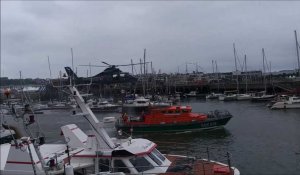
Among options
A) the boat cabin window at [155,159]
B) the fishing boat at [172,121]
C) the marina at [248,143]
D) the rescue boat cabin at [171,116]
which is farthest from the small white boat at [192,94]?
the boat cabin window at [155,159]

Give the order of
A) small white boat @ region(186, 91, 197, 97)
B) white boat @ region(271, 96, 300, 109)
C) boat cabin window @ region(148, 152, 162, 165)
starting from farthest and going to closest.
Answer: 1. small white boat @ region(186, 91, 197, 97)
2. white boat @ region(271, 96, 300, 109)
3. boat cabin window @ region(148, 152, 162, 165)

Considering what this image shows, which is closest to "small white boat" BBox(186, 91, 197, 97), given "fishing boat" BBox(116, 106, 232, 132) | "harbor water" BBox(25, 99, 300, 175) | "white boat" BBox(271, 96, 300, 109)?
"white boat" BBox(271, 96, 300, 109)

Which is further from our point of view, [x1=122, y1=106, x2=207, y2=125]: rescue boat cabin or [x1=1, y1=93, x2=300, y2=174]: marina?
[x1=122, y1=106, x2=207, y2=125]: rescue boat cabin

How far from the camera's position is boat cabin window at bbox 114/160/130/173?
44.0 ft

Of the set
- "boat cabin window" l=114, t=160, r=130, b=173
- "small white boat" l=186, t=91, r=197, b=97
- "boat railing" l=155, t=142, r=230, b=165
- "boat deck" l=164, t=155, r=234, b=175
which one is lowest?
"boat railing" l=155, t=142, r=230, b=165

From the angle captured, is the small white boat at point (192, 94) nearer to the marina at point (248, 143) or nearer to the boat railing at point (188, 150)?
the marina at point (248, 143)

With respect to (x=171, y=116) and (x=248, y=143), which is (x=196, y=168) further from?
(x=171, y=116)

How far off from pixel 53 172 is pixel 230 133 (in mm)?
24050

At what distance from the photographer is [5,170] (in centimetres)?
1328

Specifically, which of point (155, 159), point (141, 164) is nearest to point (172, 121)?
point (155, 159)

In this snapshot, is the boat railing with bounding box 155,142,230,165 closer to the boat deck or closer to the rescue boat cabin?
the rescue boat cabin

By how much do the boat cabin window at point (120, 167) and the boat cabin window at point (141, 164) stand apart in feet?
0.98

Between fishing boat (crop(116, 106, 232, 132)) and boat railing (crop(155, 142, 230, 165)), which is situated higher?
fishing boat (crop(116, 106, 232, 132))

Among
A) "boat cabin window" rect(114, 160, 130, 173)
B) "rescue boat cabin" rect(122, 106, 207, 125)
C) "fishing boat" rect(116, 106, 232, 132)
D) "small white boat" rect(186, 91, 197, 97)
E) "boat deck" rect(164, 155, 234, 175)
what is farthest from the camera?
"small white boat" rect(186, 91, 197, 97)
